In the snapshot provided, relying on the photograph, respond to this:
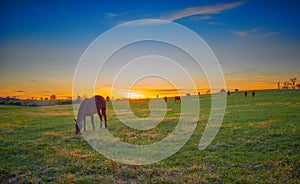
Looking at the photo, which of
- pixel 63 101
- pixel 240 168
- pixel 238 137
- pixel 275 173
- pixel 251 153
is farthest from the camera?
pixel 63 101

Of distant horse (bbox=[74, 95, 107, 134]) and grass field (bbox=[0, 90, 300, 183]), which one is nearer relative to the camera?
grass field (bbox=[0, 90, 300, 183])

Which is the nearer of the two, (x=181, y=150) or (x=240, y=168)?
(x=240, y=168)

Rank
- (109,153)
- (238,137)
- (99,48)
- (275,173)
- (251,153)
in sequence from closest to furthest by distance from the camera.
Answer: (275,173)
(251,153)
(109,153)
(238,137)
(99,48)

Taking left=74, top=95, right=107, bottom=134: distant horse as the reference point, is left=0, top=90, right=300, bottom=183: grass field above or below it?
below

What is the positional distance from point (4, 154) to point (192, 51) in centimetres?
1672

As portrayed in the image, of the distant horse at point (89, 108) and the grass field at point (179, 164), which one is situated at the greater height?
the distant horse at point (89, 108)

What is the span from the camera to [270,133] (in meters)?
16.6

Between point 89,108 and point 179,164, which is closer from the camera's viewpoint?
point 179,164

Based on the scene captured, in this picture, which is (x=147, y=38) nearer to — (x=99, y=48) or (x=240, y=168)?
(x=99, y=48)

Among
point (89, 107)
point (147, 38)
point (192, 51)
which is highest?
point (147, 38)

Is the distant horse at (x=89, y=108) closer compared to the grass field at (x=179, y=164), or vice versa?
the grass field at (x=179, y=164)

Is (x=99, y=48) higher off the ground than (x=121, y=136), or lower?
higher

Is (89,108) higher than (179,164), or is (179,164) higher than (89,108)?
(89,108)

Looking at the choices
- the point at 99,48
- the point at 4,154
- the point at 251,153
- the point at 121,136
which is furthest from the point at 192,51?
the point at 4,154
